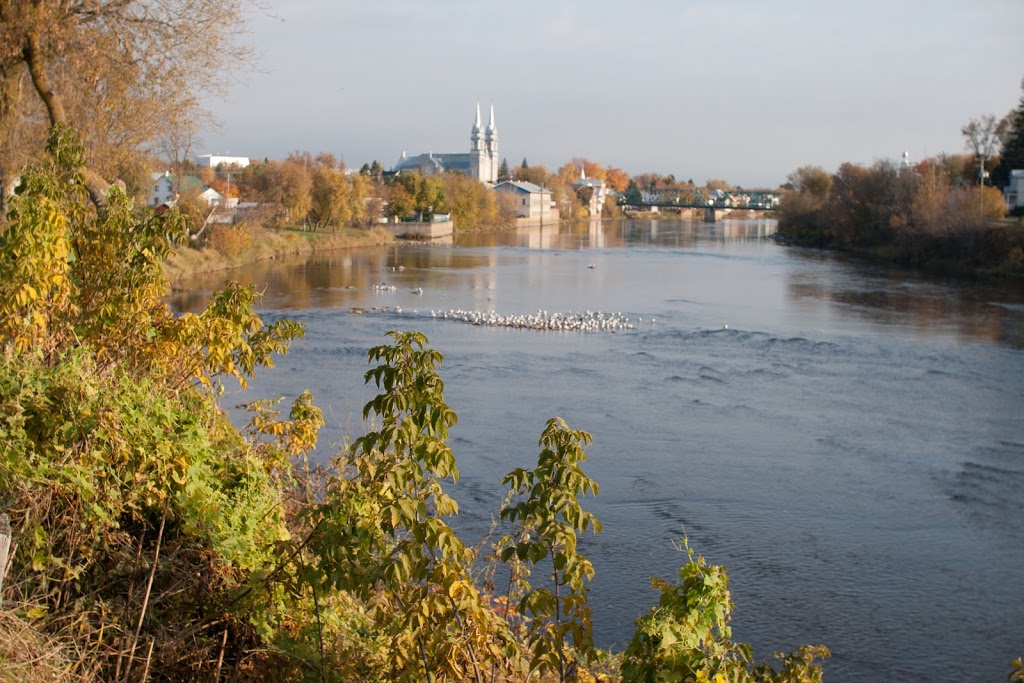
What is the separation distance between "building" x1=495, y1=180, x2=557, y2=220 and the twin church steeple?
90.7 ft

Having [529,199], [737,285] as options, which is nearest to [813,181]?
[529,199]

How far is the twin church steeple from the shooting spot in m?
117

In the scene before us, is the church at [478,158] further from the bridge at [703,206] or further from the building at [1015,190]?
the building at [1015,190]

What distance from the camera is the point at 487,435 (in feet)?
40.0

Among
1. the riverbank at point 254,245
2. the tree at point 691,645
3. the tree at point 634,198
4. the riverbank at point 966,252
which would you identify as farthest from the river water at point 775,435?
the tree at point 634,198

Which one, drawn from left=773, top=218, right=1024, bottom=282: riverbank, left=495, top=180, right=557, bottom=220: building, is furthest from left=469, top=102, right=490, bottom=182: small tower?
left=773, top=218, right=1024, bottom=282: riverbank

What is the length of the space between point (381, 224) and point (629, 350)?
3863 cm

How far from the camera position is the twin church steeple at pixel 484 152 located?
→ 117062mm

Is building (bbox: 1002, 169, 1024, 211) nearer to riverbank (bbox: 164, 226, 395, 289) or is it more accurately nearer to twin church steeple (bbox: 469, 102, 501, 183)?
riverbank (bbox: 164, 226, 395, 289)

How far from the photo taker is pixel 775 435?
1281 centimetres

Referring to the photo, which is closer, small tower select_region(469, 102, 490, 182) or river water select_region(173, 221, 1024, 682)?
river water select_region(173, 221, 1024, 682)

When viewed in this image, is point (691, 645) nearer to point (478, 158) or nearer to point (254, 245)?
point (254, 245)

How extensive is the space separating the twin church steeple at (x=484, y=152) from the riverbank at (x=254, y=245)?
217 ft

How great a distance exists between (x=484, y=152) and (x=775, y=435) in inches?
4273
